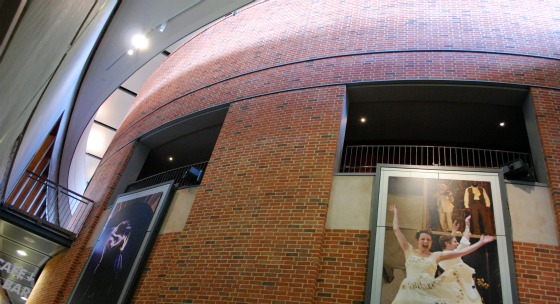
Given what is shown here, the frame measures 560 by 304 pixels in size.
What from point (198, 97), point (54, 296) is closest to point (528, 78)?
point (198, 97)

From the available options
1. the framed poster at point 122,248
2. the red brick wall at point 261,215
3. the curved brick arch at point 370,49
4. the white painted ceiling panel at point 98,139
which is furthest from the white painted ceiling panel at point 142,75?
the red brick wall at point 261,215

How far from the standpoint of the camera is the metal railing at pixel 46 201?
12000 mm

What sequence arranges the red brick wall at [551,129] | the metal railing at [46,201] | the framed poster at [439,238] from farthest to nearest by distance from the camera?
1. the metal railing at [46,201]
2. the red brick wall at [551,129]
3. the framed poster at [439,238]

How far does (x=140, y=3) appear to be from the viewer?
976cm

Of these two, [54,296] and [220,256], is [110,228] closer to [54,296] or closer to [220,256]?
[54,296]

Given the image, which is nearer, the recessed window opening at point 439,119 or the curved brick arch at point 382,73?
the curved brick arch at point 382,73

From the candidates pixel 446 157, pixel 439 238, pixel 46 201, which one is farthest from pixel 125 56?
pixel 439 238

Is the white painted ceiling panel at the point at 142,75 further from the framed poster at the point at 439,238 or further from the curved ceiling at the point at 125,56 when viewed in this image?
the framed poster at the point at 439,238

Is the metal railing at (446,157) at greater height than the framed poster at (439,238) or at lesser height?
greater

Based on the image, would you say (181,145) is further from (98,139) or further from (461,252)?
(461,252)

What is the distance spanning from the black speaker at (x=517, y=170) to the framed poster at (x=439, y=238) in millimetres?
293

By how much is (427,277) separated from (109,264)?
6.97 m

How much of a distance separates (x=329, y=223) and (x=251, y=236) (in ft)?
4.83

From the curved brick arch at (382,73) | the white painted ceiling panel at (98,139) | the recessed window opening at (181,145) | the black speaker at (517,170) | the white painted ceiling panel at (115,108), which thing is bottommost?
the black speaker at (517,170)
